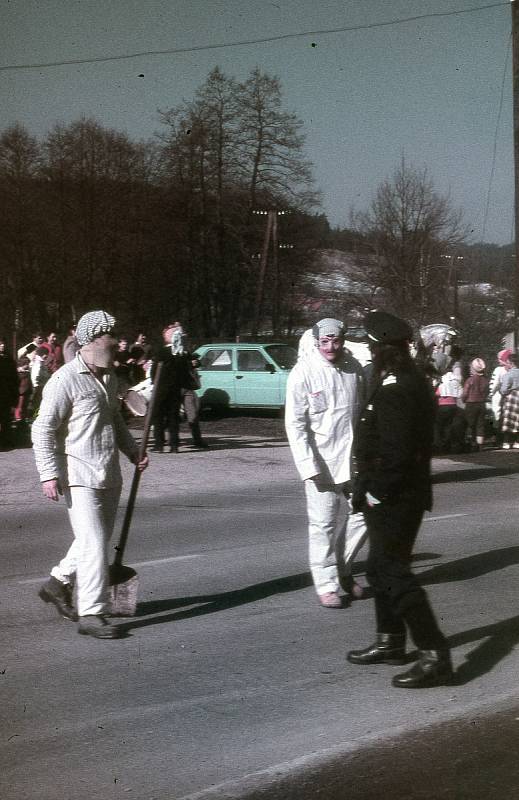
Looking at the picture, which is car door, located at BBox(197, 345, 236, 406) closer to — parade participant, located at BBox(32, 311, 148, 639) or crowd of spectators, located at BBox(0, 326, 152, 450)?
crowd of spectators, located at BBox(0, 326, 152, 450)

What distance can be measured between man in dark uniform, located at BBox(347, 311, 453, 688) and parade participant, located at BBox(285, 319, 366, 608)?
152cm

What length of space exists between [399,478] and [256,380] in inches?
834

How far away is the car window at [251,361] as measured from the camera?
87.6 feet

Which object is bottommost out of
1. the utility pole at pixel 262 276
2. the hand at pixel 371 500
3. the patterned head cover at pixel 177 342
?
the hand at pixel 371 500

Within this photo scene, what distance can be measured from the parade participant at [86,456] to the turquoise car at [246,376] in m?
19.4

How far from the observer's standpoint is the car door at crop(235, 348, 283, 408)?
2628 cm

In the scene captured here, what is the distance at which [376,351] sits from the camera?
550 centimetres

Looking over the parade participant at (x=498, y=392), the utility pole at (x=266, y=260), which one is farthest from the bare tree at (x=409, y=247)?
the parade participant at (x=498, y=392)

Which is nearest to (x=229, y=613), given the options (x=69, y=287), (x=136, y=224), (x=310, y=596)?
(x=310, y=596)

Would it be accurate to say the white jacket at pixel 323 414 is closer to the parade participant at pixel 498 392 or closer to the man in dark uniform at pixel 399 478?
the man in dark uniform at pixel 399 478

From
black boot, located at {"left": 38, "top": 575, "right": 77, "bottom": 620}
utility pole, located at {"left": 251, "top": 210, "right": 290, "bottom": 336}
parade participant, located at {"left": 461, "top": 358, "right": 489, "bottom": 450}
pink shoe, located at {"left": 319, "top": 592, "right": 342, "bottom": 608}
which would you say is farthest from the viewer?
utility pole, located at {"left": 251, "top": 210, "right": 290, "bottom": 336}

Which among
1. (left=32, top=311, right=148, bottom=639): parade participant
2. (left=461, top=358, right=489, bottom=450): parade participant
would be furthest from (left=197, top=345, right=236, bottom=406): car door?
(left=32, top=311, right=148, bottom=639): parade participant

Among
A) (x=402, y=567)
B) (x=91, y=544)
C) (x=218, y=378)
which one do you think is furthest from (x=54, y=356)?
(x=402, y=567)

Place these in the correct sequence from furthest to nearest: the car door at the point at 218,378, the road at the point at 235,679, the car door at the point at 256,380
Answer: the car door at the point at 218,378
the car door at the point at 256,380
the road at the point at 235,679
